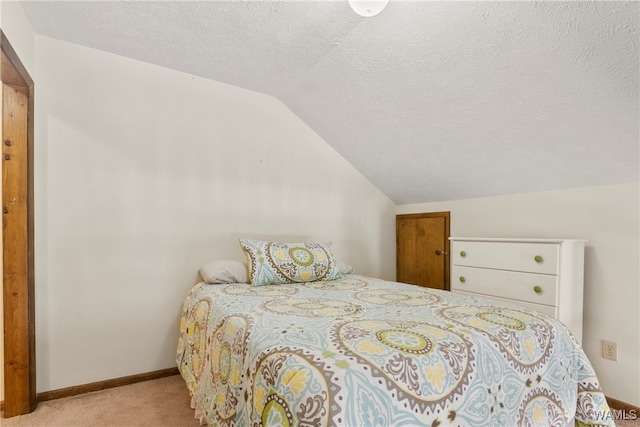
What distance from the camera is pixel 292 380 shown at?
86 centimetres

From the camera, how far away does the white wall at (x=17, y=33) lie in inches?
58.5

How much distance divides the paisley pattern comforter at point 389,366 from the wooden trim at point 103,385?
738mm

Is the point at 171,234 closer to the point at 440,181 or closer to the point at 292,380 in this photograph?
the point at 292,380

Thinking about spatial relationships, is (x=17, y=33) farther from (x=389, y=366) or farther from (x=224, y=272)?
(x=389, y=366)

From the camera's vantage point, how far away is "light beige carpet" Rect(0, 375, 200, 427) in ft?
5.58

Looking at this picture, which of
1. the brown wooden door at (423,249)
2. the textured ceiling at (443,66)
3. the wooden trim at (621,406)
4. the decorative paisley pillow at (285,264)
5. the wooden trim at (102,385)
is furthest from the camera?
the brown wooden door at (423,249)

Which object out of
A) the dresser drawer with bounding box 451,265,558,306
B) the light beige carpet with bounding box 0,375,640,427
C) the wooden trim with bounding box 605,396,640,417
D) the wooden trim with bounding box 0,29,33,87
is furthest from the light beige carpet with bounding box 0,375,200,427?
the wooden trim with bounding box 605,396,640,417

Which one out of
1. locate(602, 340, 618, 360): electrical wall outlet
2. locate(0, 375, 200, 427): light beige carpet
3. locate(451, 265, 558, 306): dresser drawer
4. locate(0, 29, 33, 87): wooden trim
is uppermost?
locate(0, 29, 33, 87): wooden trim

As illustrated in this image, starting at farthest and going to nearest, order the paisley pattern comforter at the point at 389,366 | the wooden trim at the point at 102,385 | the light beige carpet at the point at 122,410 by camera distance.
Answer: the wooden trim at the point at 102,385 < the light beige carpet at the point at 122,410 < the paisley pattern comforter at the point at 389,366

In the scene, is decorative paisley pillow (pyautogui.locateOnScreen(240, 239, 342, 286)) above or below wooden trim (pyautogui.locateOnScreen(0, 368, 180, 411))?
above

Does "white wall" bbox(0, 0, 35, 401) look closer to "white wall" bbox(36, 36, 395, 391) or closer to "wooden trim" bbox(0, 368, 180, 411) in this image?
"white wall" bbox(36, 36, 395, 391)

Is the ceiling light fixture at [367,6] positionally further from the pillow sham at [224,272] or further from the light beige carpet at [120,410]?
the light beige carpet at [120,410]

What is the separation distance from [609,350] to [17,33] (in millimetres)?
3658

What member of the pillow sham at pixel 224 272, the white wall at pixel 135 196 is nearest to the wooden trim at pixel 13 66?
the white wall at pixel 135 196
